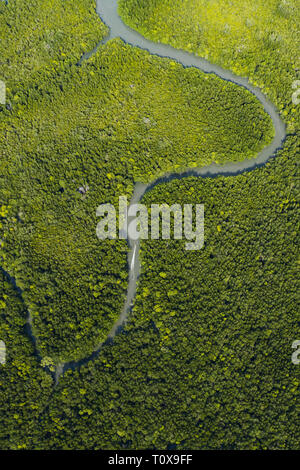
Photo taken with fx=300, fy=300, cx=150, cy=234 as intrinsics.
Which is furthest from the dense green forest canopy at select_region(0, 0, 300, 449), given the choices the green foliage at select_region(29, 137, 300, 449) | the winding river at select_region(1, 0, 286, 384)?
the winding river at select_region(1, 0, 286, 384)

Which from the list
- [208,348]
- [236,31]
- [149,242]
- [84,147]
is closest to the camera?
[208,348]

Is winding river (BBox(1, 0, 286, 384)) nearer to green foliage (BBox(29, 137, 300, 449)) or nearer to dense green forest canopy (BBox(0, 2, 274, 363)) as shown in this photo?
dense green forest canopy (BBox(0, 2, 274, 363))

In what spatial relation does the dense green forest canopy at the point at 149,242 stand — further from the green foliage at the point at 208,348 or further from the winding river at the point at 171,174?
the winding river at the point at 171,174

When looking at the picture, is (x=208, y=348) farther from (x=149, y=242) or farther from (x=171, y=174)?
(x=171, y=174)

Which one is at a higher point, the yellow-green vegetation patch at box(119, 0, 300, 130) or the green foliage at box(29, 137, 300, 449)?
the yellow-green vegetation patch at box(119, 0, 300, 130)

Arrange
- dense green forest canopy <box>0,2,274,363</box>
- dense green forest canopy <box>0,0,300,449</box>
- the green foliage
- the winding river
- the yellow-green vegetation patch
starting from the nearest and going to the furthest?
the green foliage < dense green forest canopy <box>0,0,300,449</box> < dense green forest canopy <box>0,2,274,363</box> < the winding river < the yellow-green vegetation patch

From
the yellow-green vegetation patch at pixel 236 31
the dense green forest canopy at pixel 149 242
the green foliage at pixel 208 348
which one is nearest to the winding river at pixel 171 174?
the yellow-green vegetation patch at pixel 236 31

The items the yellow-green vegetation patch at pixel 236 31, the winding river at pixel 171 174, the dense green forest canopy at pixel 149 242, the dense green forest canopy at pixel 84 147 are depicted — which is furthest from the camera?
the yellow-green vegetation patch at pixel 236 31

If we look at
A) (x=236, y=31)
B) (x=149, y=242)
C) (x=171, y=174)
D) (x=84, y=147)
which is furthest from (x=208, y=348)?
(x=236, y=31)

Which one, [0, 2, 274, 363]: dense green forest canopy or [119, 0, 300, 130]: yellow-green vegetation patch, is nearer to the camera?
[0, 2, 274, 363]: dense green forest canopy

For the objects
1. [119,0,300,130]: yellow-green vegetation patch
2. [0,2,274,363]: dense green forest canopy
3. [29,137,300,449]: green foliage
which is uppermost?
[119,0,300,130]: yellow-green vegetation patch
